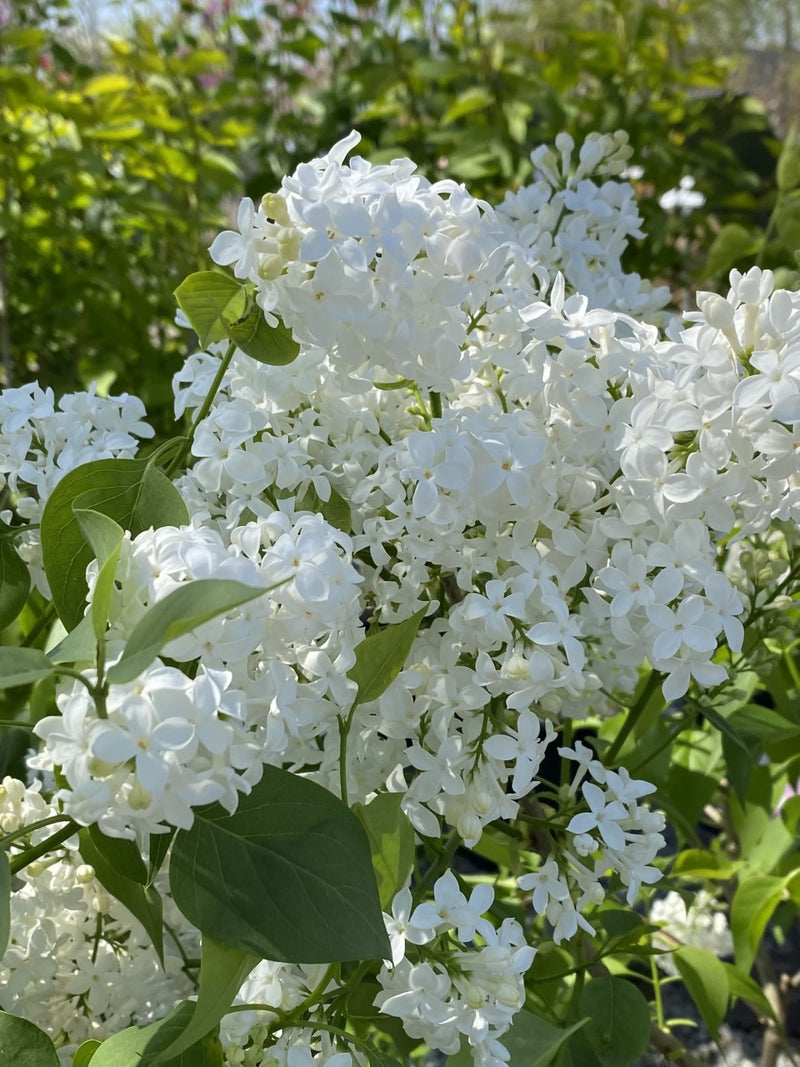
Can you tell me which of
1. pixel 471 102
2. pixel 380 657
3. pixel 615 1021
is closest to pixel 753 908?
pixel 615 1021

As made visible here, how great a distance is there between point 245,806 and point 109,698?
0.28 ft

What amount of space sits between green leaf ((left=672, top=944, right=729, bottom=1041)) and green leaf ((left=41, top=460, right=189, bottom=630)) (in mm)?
431

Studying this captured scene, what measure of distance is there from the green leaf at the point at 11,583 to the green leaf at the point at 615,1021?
37cm

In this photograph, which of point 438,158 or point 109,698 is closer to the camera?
point 109,698

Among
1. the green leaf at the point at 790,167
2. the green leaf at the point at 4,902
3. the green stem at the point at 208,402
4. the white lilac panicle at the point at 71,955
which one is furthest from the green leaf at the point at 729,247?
the green leaf at the point at 4,902

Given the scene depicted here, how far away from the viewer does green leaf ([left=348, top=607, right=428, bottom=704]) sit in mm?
428

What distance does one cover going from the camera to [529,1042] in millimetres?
458

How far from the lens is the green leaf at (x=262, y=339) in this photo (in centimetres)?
45

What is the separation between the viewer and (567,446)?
459mm

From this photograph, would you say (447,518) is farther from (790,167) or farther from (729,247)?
(729,247)

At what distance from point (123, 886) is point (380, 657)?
16cm

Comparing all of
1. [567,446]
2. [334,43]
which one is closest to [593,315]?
[567,446]

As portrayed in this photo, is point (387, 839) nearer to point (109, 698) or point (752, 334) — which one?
point (109, 698)

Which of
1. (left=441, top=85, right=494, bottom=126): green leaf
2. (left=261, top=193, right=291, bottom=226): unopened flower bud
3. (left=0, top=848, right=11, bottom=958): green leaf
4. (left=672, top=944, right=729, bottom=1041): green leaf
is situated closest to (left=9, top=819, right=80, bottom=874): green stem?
(left=0, top=848, right=11, bottom=958): green leaf
